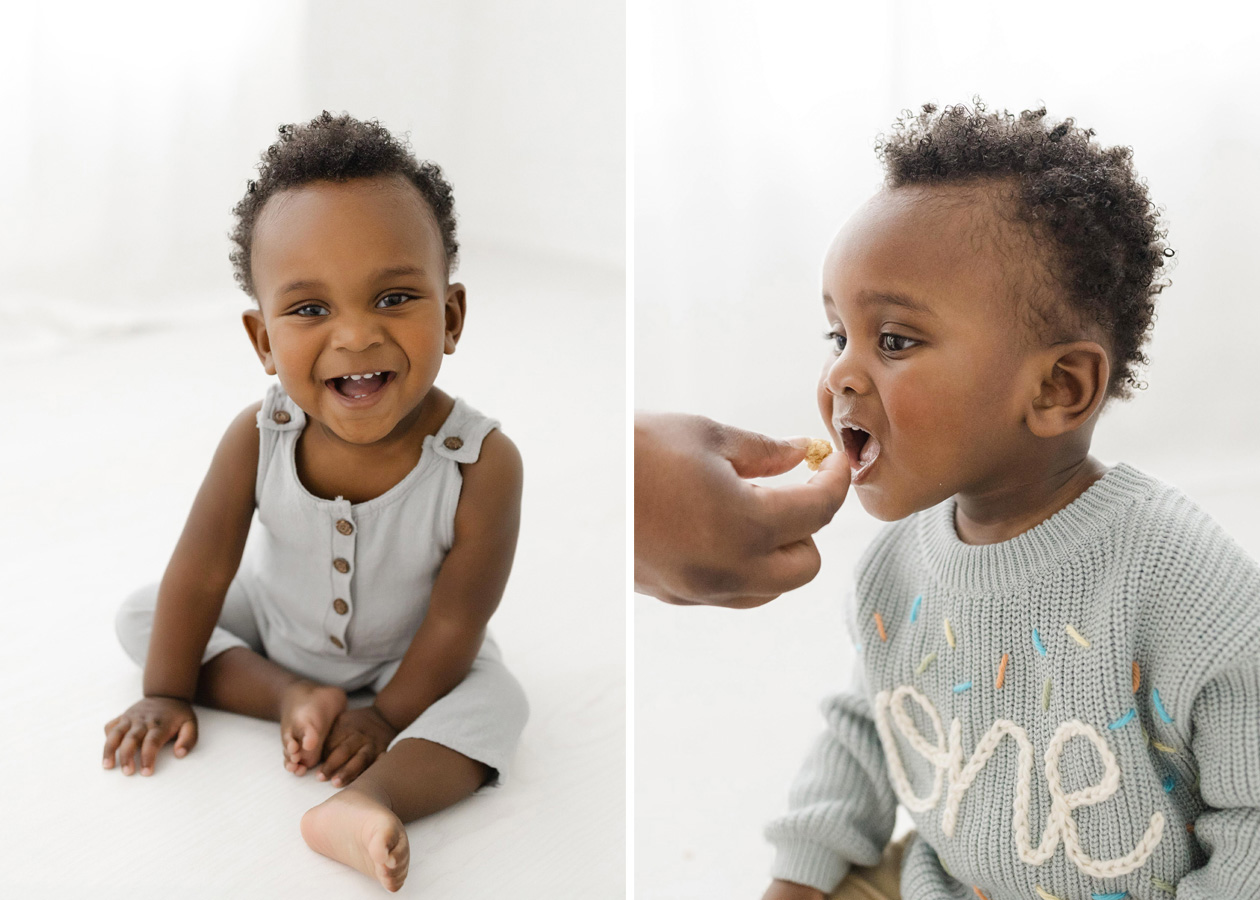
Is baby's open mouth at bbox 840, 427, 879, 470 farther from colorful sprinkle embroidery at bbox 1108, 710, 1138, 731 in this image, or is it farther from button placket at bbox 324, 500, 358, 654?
button placket at bbox 324, 500, 358, 654

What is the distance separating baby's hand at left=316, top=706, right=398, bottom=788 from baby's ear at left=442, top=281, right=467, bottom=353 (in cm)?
33

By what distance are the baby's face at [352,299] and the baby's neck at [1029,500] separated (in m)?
0.46

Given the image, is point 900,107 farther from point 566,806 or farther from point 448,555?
point 566,806

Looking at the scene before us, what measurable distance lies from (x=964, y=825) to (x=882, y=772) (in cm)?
10

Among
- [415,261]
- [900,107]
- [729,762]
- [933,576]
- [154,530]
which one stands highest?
[900,107]

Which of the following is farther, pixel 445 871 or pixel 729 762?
pixel 729 762

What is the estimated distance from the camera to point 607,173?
242 cm

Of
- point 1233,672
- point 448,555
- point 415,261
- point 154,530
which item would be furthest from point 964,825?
point 154,530

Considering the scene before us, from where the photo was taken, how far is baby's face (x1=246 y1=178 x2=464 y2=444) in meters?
0.96

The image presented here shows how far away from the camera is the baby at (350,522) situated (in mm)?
973

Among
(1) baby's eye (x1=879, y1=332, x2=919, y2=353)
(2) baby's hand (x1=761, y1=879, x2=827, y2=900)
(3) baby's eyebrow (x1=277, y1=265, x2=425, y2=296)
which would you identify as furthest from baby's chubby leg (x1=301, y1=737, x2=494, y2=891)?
(1) baby's eye (x1=879, y1=332, x2=919, y2=353)

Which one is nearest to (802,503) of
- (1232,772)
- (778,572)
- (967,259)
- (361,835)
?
(778,572)

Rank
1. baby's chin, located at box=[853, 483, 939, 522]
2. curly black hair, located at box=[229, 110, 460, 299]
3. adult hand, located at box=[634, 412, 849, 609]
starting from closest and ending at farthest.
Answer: adult hand, located at box=[634, 412, 849, 609] < baby's chin, located at box=[853, 483, 939, 522] < curly black hair, located at box=[229, 110, 460, 299]

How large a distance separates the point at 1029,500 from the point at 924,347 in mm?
153
